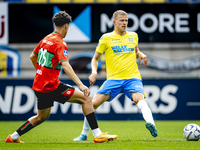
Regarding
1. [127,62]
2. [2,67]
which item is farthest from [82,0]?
[127,62]

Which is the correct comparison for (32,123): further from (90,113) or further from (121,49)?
(121,49)

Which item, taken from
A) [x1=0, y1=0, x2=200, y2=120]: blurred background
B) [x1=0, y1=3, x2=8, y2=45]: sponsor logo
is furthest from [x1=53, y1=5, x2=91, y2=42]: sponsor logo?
[x1=0, y1=3, x2=8, y2=45]: sponsor logo

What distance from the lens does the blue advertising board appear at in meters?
11.0

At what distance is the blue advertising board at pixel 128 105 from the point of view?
1105 centimetres

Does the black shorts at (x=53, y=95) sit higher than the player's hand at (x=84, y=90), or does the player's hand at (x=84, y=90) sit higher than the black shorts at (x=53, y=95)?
the player's hand at (x=84, y=90)

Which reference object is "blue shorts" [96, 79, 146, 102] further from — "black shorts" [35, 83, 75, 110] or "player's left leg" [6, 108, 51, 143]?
"player's left leg" [6, 108, 51, 143]

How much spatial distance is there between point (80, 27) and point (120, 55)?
27.5ft

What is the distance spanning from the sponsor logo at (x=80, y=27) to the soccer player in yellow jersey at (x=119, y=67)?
A: 811 centimetres

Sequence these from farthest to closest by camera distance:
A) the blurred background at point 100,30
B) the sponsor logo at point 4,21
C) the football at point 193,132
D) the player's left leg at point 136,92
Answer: the sponsor logo at point 4,21, the blurred background at point 100,30, the player's left leg at point 136,92, the football at point 193,132

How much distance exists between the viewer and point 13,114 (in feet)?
36.3

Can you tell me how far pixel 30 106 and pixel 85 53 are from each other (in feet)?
14.7

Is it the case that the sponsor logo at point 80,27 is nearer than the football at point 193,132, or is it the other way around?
the football at point 193,132

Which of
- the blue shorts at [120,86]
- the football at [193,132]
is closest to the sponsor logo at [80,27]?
the blue shorts at [120,86]

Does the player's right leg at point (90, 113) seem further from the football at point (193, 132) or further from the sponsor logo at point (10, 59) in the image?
the sponsor logo at point (10, 59)
